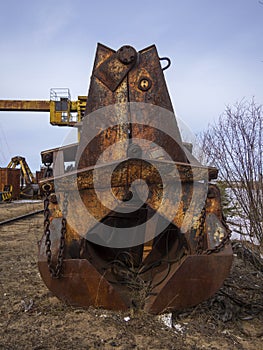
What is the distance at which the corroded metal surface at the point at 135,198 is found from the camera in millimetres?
2719

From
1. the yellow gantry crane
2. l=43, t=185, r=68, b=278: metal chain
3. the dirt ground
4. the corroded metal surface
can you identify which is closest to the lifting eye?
the corroded metal surface

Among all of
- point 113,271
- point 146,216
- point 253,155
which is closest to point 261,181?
point 253,155

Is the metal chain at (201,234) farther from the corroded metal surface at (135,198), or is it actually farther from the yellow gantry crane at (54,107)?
the yellow gantry crane at (54,107)

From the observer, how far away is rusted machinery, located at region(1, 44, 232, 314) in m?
2.72

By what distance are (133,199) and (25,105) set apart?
21.9m

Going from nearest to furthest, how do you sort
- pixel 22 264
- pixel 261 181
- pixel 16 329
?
pixel 16 329
pixel 22 264
pixel 261 181

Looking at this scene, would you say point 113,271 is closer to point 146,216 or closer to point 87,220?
point 146,216

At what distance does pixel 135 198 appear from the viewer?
→ 292cm

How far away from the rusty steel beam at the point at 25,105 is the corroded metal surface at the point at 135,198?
66.5ft

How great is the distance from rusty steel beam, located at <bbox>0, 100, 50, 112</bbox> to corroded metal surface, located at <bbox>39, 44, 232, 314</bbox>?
20267 mm

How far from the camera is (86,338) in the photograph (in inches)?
98.3

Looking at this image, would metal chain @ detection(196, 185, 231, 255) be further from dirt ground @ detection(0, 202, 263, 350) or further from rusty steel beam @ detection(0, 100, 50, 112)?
rusty steel beam @ detection(0, 100, 50, 112)

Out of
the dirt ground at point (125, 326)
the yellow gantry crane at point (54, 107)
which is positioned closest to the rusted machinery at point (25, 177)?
the yellow gantry crane at point (54, 107)

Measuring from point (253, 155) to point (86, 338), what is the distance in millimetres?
4584
